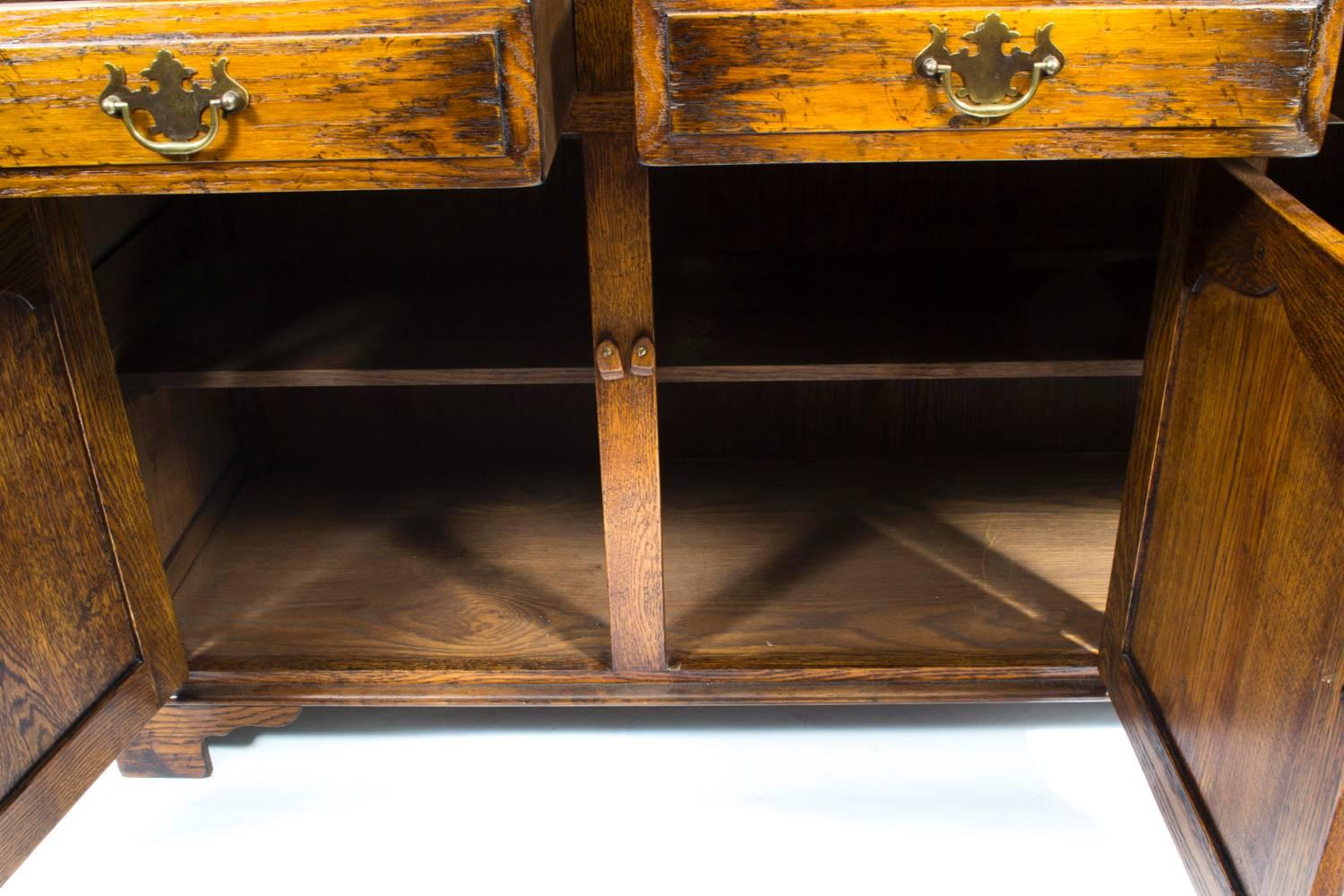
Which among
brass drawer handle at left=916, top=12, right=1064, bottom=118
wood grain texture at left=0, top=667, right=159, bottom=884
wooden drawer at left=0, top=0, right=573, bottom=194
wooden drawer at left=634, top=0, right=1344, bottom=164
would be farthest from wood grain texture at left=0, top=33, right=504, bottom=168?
wood grain texture at left=0, top=667, right=159, bottom=884

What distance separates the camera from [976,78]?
763 millimetres

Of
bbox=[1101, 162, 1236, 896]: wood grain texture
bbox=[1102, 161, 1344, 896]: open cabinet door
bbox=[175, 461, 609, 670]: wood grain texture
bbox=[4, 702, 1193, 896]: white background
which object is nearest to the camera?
bbox=[1102, 161, 1344, 896]: open cabinet door

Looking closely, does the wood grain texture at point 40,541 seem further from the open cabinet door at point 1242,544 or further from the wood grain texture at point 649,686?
the open cabinet door at point 1242,544

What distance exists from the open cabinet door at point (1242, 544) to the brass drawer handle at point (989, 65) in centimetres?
17

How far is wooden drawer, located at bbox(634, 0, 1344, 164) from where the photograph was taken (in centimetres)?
→ 76

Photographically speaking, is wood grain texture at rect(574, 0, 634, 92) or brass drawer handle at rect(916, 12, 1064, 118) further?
wood grain texture at rect(574, 0, 634, 92)

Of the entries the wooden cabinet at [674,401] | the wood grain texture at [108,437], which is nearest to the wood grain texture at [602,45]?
the wooden cabinet at [674,401]

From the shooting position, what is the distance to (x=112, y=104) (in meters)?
0.75

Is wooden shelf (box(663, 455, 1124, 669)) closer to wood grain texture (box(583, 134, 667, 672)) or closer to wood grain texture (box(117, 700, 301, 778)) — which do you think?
wood grain texture (box(583, 134, 667, 672))

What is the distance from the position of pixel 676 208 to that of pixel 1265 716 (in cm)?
87

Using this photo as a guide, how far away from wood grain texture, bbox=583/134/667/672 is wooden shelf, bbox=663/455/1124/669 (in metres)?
0.07

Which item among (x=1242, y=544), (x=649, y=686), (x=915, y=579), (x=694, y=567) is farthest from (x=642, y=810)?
(x=1242, y=544)

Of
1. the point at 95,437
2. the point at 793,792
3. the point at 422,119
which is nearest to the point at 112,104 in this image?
the point at 422,119

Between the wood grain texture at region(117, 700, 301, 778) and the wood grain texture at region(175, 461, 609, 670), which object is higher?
the wood grain texture at region(175, 461, 609, 670)
